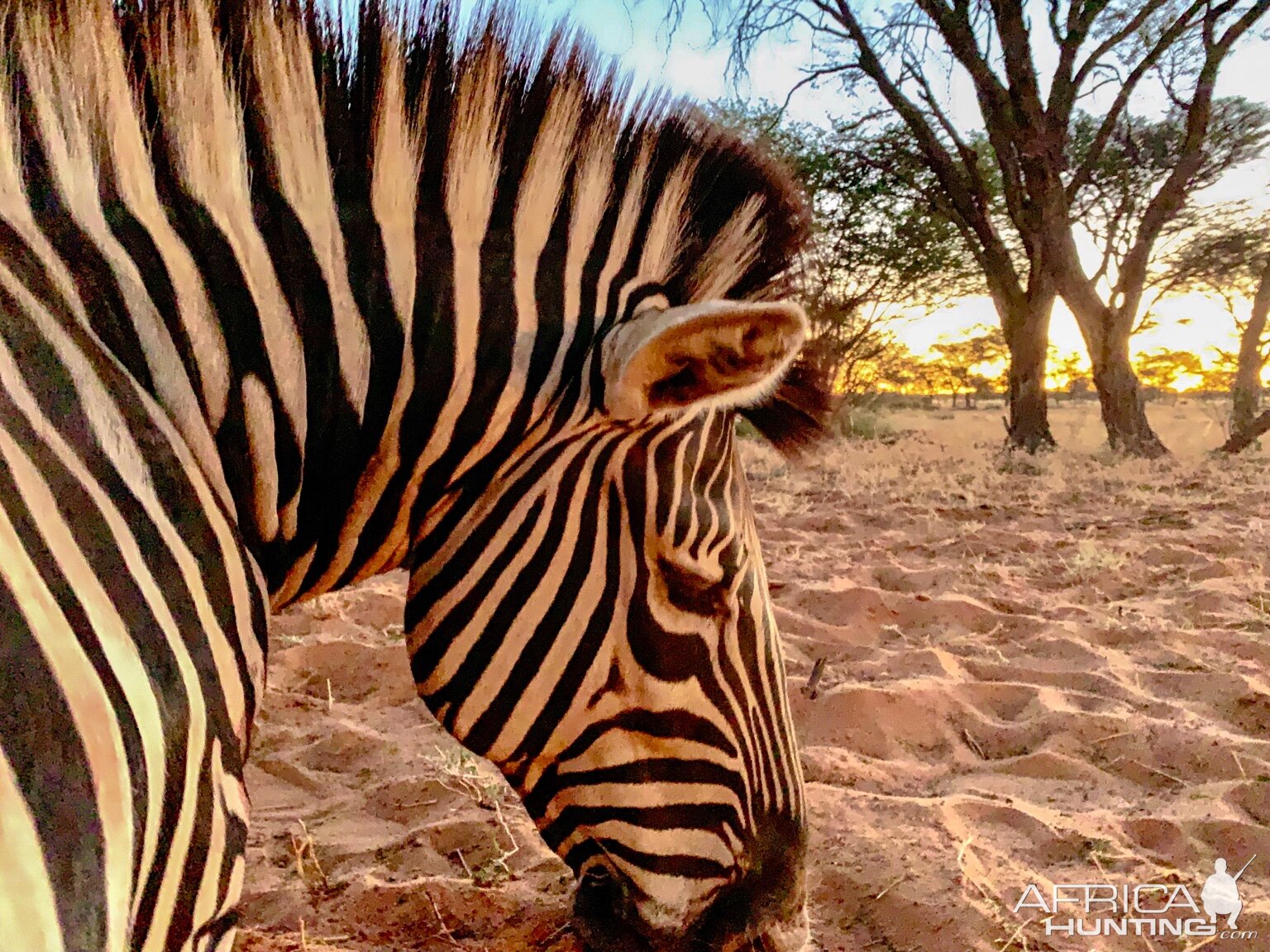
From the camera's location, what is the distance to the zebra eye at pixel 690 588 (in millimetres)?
1070

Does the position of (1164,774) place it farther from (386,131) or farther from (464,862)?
(386,131)

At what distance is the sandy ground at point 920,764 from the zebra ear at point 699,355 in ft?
3.70

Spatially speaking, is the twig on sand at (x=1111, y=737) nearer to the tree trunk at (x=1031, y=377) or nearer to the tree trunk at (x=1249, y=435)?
the tree trunk at (x=1031, y=377)

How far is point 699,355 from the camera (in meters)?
0.98

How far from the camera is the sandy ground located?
1.58 metres

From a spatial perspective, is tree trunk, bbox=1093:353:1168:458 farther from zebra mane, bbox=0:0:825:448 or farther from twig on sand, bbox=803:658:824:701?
zebra mane, bbox=0:0:825:448

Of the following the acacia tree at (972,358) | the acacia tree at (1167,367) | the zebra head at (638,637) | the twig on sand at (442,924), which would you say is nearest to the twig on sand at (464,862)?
the twig on sand at (442,924)

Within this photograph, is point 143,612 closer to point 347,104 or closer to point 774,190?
point 347,104

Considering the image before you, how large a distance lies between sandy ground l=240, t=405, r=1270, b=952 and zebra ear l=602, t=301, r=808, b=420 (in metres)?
1.13

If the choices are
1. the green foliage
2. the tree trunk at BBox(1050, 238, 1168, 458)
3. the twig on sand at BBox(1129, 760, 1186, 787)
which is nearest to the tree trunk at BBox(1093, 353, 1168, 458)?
the tree trunk at BBox(1050, 238, 1168, 458)

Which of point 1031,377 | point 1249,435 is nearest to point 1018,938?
point 1031,377

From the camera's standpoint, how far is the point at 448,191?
40.1 inches

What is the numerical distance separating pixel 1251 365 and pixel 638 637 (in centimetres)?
1328

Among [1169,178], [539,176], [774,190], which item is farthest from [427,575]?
[1169,178]
